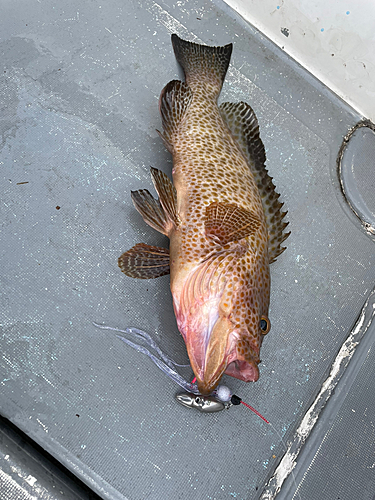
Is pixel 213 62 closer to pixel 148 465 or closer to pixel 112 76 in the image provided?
pixel 112 76

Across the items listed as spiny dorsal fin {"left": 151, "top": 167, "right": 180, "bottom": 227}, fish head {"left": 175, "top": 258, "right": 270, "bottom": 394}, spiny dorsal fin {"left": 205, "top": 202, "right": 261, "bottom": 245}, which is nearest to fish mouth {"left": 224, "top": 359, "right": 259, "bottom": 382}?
fish head {"left": 175, "top": 258, "right": 270, "bottom": 394}

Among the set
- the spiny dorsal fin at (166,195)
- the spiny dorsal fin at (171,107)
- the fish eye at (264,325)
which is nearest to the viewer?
the fish eye at (264,325)

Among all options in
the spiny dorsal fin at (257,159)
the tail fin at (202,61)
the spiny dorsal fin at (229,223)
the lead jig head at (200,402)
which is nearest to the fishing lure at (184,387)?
the lead jig head at (200,402)

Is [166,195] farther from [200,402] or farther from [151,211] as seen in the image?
[200,402]

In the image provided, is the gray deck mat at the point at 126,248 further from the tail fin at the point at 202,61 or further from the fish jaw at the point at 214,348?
the fish jaw at the point at 214,348

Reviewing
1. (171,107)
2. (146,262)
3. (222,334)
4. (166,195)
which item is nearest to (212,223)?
(166,195)

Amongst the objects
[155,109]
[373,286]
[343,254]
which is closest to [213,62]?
[155,109]

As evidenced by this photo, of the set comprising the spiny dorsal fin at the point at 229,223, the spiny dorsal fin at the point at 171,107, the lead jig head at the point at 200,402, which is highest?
the spiny dorsal fin at the point at 171,107
